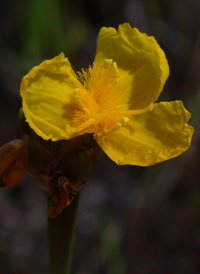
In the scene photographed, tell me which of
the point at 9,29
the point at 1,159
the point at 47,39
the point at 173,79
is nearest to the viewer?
the point at 1,159

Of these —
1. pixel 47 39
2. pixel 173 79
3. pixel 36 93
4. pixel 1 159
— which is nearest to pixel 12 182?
pixel 1 159

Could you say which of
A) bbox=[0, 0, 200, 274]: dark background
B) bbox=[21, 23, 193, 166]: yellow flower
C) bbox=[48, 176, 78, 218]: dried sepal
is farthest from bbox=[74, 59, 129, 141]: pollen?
bbox=[0, 0, 200, 274]: dark background

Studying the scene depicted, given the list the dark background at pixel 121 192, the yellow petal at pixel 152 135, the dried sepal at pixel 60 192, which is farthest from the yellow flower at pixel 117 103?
the dark background at pixel 121 192

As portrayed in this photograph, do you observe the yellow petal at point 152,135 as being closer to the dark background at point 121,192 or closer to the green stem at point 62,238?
the green stem at point 62,238

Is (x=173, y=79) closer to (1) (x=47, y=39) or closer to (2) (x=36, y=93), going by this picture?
(1) (x=47, y=39)

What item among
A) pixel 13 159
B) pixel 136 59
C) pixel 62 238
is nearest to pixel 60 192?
pixel 13 159
